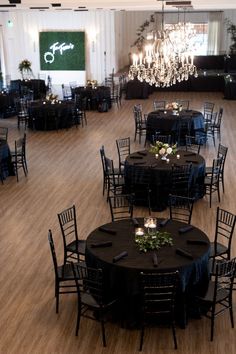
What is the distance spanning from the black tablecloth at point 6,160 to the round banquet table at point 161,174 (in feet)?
10.6

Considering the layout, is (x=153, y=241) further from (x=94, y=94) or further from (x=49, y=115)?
(x=94, y=94)

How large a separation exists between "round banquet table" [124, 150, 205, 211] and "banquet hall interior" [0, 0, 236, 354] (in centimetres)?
24

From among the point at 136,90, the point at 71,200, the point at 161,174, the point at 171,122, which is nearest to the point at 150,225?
the point at 161,174

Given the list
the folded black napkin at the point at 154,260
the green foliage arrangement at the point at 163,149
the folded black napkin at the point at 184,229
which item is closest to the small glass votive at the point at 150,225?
the folded black napkin at the point at 184,229

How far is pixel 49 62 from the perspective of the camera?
2500cm

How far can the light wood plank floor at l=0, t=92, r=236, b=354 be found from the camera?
19.3 feet

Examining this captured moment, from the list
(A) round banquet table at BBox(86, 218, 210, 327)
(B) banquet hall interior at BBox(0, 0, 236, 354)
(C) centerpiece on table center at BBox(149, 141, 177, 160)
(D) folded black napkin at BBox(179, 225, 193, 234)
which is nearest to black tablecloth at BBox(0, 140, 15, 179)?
(B) banquet hall interior at BBox(0, 0, 236, 354)

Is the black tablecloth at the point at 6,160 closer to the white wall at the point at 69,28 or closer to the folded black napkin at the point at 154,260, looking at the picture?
the folded black napkin at the point at 154,260

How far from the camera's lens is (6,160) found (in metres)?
11.6

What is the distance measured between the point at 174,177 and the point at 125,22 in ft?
63.5

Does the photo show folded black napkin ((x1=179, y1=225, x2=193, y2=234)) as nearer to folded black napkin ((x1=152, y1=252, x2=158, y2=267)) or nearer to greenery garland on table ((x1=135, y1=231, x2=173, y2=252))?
greenery garland on table ((x1=135, y1=231, x2=173, y2=252))

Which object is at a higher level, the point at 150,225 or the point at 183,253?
the point at 150,225

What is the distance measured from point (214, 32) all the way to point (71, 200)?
70.1ft

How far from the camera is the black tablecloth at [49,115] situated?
1622cm
